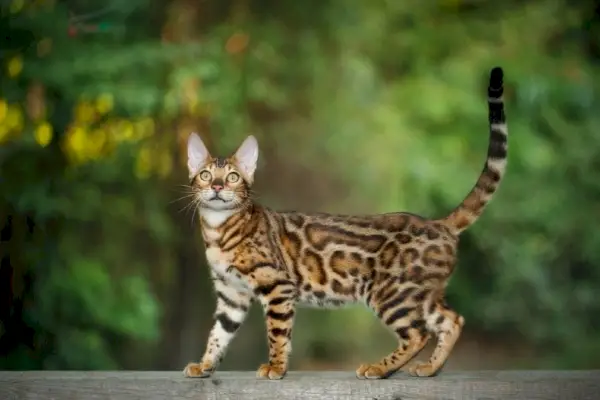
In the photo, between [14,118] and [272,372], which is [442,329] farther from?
[14,118]

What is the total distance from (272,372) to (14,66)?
3.95 meters

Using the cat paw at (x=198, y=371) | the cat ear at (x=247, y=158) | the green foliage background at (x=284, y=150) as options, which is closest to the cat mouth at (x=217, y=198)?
the cat ear at (x=247, y=158)

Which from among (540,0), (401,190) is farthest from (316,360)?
(540,0)

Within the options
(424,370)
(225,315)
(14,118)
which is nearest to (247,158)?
(225,315)

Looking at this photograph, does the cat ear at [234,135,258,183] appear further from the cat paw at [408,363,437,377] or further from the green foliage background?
the green foliage background

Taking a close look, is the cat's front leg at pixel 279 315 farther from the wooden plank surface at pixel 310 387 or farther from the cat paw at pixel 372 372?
the cat paw at pixel 372 372

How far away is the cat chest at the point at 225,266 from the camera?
351cm

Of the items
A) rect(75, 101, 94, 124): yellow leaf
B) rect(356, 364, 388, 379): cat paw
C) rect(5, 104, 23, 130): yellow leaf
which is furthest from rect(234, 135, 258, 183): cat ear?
rect(5, 104, 23, 130): yellow leaf

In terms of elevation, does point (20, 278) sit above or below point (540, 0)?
below

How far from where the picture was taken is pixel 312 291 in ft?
11.7

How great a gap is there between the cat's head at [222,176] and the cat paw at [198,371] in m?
0.61

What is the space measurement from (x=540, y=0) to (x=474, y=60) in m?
0.71

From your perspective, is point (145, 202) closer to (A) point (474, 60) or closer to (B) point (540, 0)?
(A) point (474, 60)

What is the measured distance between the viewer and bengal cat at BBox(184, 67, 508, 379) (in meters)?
3.43
